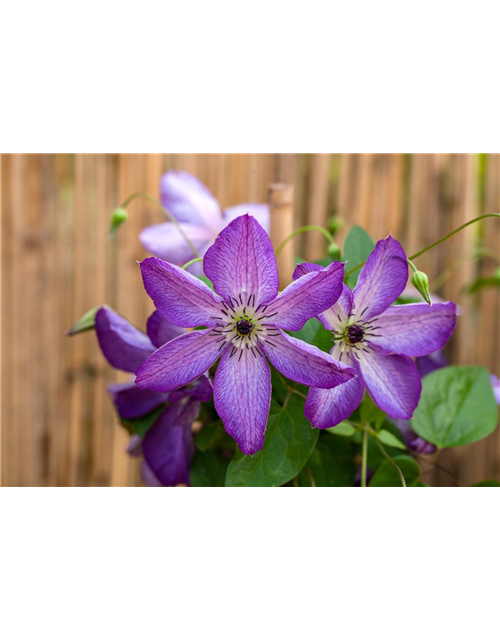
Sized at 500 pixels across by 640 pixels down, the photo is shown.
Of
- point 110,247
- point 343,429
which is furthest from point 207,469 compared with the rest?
point 110,247

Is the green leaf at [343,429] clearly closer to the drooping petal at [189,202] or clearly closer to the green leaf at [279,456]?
the green leaf at [279,456]

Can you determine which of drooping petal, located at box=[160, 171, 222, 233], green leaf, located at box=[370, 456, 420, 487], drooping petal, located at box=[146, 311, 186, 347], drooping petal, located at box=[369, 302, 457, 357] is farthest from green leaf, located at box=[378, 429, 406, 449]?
drooping petal, located at box=[160, 171, 222, 233]

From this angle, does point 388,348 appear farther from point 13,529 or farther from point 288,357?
point 13,529

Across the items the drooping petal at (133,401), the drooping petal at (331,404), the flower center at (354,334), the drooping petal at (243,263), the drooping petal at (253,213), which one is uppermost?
the drooping petal at (253,213)

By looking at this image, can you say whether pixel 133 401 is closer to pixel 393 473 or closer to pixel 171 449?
pixel 171 449

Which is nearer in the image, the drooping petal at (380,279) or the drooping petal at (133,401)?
the drooping petal at (380,279)

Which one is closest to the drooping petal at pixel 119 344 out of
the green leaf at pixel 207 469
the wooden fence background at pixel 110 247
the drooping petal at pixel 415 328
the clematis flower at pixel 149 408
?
the clematis flower at pixel 149 408

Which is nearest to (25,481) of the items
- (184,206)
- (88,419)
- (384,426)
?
(88,419)
